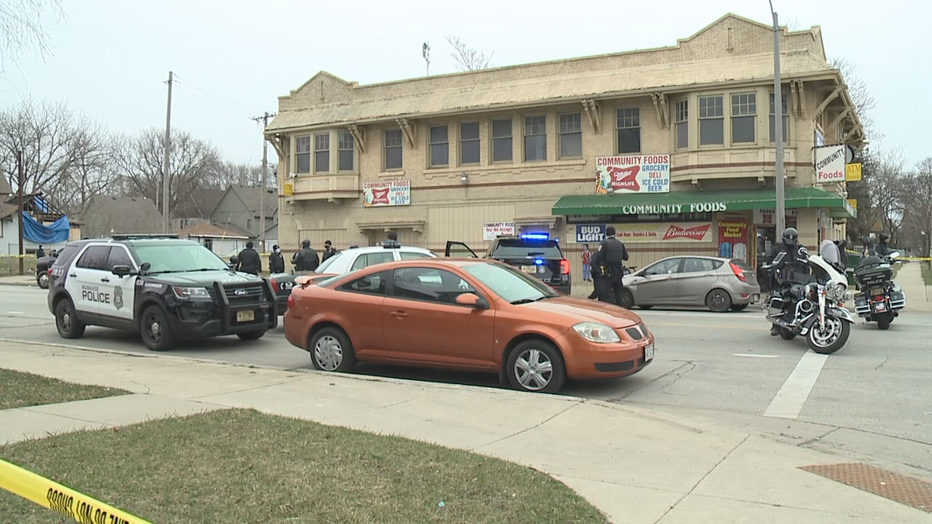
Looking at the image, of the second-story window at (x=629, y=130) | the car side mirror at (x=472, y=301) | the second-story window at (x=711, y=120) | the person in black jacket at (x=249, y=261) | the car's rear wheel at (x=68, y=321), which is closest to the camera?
the car side mirror at (x=472, y=301)

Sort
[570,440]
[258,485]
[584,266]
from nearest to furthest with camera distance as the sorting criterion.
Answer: [258,485], [570,440], [584,266]

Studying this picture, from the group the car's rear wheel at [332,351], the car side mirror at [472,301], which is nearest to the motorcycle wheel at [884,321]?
the car side mirror at [472,301]

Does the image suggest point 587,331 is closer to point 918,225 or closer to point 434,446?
point 434,446

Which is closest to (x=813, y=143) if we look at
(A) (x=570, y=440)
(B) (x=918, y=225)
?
(A) (x=570, y=440)

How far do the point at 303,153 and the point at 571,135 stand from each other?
1146 cm

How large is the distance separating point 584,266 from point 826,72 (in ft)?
30.3

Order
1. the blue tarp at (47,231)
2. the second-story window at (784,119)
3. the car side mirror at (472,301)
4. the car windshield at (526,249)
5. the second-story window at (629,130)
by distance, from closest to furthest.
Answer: the car side mirror at (472,301) < the car windshield at (526,249) < the second-story window at (784,119) < the second-story window at (629,130) < the blue tarp at (47,231)

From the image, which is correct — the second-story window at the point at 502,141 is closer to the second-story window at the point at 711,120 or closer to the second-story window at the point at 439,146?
the second-story window at the point at 439,146

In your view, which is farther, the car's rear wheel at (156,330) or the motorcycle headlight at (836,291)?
the car's rear wheel at (156,330)

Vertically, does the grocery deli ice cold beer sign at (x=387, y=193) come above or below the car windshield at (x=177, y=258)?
above

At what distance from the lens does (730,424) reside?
7.10 m

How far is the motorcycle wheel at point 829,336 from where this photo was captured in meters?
10.8

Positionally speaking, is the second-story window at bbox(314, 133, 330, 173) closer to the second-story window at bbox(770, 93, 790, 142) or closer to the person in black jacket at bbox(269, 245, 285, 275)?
the person in black jacket at bbox(269, 245, 285, 275)

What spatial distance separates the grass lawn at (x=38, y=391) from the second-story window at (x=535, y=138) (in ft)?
66.3
